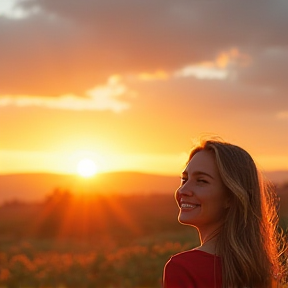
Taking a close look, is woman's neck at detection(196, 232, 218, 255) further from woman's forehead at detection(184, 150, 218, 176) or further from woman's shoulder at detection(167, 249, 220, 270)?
woman's forehead at detection(184, 150, 218, 176)

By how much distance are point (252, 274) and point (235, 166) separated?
42cm

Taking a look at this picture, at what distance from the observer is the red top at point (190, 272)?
2322 millimetres

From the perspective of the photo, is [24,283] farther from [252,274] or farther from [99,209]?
[99,209]

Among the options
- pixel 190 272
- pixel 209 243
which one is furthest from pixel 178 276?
pixel 209 243

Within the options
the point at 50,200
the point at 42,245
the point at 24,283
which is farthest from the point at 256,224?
the point at 50,200

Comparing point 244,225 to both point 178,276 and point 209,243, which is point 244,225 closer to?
point 209,243

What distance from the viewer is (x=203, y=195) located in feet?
8.61

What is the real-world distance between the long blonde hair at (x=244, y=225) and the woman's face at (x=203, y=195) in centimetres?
3

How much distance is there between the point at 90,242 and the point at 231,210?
20.5 meters

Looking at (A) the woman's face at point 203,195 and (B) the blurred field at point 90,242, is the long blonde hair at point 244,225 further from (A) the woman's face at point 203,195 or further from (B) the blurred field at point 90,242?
(B) the blurred field at point 90,242

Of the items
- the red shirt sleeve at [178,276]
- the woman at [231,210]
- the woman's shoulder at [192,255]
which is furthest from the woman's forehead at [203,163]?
the red shirt sleeve at [178,276]

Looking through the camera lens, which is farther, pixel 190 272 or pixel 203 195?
pixel 203 195

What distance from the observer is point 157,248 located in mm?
16328

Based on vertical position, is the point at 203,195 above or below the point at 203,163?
below
